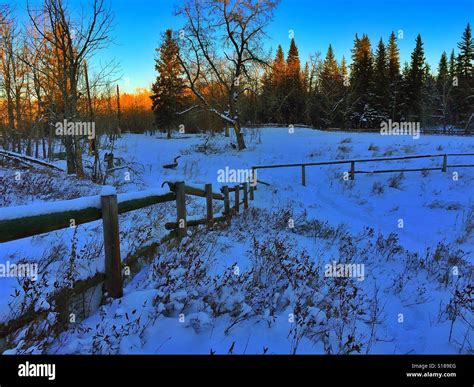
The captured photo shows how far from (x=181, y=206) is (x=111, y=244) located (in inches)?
80.9

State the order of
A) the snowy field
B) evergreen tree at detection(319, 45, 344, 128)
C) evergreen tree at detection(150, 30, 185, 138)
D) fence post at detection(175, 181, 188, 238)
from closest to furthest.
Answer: the snowy field → fence post at detection(175, 181, 188, 238) → evergreen tree at detection(150, 30, 185, 138) → evergreen tree at detection(319, 45, 344, 128)

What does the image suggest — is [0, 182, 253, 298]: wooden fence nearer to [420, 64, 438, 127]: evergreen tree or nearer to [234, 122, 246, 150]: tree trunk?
[234, 122, 246, 150]: tree trunk

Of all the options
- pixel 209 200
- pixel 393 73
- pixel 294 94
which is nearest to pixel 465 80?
pixel 393 73

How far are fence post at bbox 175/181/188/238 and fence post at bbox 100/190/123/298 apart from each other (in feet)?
6.37

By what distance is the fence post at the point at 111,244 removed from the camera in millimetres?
3129

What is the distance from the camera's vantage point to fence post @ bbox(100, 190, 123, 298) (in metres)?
3.13

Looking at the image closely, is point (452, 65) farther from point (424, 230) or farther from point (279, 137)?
point (424, 230)

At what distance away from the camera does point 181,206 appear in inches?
209

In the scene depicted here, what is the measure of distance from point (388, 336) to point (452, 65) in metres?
69.2

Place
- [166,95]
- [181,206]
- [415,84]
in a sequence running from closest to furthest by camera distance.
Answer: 1. [181,206]
2. [166,95]
3. [415,84]

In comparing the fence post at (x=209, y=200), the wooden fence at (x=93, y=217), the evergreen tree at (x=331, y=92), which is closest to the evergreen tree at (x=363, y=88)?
the evergreen tree at (x=331, y=92)

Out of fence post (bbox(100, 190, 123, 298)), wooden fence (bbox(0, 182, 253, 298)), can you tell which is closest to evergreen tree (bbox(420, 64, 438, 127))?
wooden fence (bbox(0, 182, 253, 298))

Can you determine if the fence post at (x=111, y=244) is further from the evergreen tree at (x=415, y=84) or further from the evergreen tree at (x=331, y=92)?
the evergreen tree at (x=415, y=84)

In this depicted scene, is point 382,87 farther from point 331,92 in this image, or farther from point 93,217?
point 93,217
